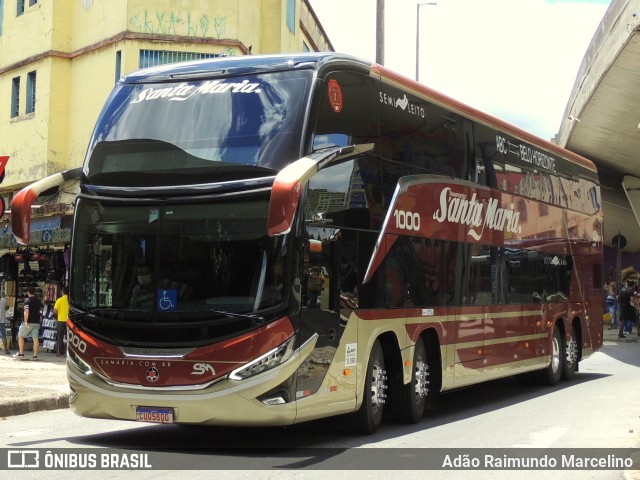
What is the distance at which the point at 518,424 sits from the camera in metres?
12.5

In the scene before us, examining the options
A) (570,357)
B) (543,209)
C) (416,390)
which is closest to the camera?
(416,390)

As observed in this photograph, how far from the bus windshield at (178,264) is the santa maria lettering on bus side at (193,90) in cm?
129

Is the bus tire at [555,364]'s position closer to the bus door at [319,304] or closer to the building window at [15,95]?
the bus door at [319,304]

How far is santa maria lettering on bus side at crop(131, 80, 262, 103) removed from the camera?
10.5 m

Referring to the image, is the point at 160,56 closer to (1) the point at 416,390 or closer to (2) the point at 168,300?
(1) the point at 416,390

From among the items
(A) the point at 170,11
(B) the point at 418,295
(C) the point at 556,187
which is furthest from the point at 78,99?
(B) the point at 418,295

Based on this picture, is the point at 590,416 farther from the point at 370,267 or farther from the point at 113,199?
the point at 113,199

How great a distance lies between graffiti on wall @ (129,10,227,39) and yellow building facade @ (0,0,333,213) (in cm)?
3

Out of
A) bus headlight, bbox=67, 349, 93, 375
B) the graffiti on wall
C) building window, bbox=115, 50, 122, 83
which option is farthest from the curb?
the graffiti on wall

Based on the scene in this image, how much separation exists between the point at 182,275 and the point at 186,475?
2.21m

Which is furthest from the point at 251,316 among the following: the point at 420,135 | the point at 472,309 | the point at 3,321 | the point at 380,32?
the point at 3,321

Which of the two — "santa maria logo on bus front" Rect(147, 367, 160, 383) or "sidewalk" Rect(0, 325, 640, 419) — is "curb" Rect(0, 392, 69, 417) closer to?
"sidewalk" Rect(0, 325, 640, 419)

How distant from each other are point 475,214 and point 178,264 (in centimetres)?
585

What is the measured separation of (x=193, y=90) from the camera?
10672 mm
